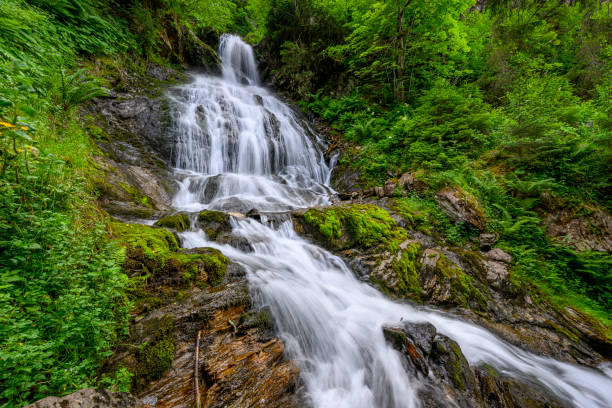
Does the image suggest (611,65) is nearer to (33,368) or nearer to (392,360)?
(392,360)

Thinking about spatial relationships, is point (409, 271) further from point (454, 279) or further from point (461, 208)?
point (461, 208)

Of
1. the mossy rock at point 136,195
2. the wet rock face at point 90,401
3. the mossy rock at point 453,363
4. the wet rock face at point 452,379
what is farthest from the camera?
the mossy rock at point 136,195

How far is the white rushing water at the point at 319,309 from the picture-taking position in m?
2.60

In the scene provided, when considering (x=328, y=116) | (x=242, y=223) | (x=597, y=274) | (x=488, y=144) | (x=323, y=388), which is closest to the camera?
(x=323, y=388)

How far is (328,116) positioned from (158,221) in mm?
10363

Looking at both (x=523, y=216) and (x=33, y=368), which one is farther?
(x=523, y=216)

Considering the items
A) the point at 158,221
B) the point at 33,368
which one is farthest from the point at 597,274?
the point at 158,221

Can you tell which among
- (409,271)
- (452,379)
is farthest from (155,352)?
(409,271)

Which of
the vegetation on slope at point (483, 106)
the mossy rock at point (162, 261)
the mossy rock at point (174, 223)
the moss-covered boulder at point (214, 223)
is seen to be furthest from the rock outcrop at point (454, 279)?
the mossy rock at point (162, 261)

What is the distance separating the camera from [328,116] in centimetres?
1220

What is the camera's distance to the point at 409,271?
4.34 metres

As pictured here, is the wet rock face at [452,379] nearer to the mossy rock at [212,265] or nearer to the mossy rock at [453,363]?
the mossy rock at [453,363]

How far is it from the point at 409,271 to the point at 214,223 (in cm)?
382

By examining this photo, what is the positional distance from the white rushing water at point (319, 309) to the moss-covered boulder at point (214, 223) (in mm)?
167
